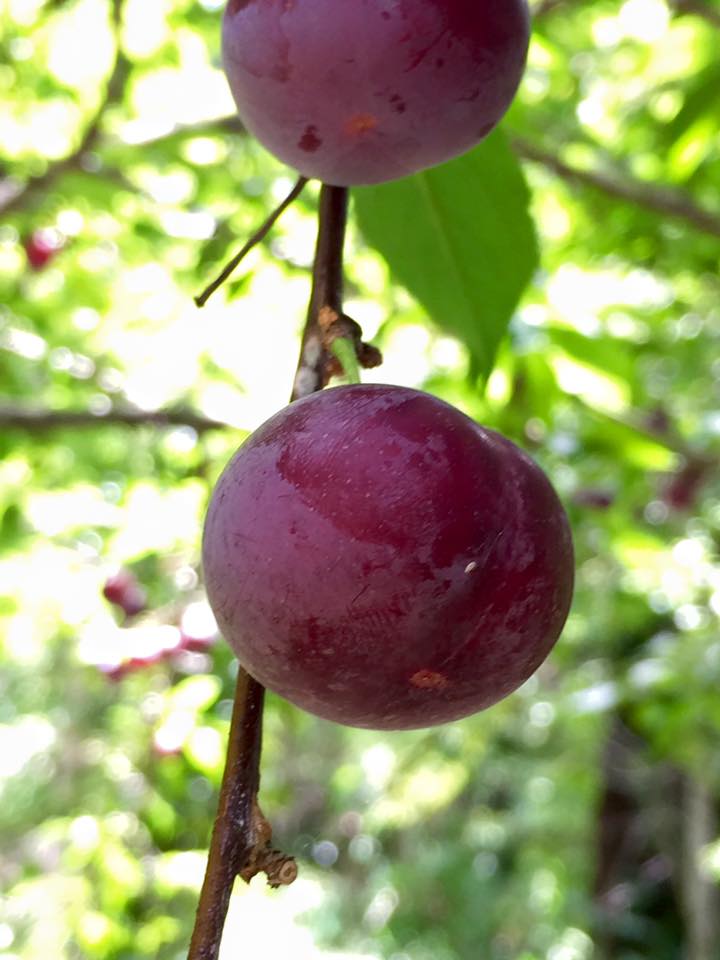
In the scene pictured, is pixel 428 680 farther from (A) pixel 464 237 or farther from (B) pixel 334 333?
(A) pixel 464 237

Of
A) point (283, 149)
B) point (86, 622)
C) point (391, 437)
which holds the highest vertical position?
point (283, 149)

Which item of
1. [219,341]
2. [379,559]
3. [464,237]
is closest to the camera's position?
[379,559]

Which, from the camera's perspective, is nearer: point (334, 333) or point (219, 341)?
point (334, 333)

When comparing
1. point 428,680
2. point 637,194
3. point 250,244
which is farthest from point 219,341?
point 428,680

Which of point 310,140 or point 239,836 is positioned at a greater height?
point 310,140

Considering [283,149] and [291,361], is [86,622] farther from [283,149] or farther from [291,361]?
[283,149]

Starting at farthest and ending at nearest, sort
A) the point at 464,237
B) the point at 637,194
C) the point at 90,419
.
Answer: the point at 90,419 < the point at 637,194 < the point at 464,237

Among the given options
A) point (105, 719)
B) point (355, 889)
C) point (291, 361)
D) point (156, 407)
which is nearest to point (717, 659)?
point (291, 361)

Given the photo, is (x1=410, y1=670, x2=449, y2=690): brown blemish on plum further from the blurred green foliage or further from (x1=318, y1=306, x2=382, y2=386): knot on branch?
the blurred green foliage
